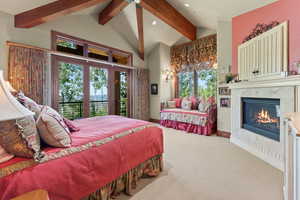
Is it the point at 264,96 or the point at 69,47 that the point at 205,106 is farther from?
the point at 69,47

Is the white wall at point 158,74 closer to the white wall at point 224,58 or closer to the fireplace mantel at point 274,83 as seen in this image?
the white wall at point 224,58

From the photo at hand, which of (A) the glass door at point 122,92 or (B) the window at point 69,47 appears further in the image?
(A) the glass door at point 122,92

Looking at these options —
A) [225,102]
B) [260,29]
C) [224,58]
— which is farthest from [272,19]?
[225,102]

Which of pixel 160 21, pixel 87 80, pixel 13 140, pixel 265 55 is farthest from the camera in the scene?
pixel 160 21

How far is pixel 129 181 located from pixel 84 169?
679 millimetres

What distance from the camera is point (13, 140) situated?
101 centimetres

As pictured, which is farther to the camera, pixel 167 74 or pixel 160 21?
pixel 167 74

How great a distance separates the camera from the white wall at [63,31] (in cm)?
307

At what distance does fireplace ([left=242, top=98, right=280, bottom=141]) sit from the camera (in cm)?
256

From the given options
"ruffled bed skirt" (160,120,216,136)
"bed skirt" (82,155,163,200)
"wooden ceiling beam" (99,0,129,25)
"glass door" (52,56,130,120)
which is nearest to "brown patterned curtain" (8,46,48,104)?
"glass door" (52,56,130,120)

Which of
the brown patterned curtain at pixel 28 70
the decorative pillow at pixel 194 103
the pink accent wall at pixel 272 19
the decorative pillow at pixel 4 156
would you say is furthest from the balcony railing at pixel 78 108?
the pink accent wall at pixel 272 19

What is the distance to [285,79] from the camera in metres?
2.18

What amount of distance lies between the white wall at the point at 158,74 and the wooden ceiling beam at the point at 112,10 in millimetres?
2288

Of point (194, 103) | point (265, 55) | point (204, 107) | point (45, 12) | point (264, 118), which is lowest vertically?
point (264, 118)
